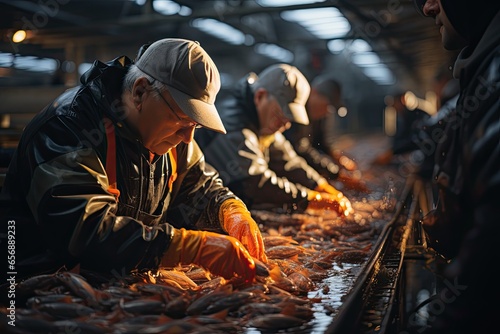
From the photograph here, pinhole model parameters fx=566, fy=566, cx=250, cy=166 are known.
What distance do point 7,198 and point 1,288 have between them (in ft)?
1.45

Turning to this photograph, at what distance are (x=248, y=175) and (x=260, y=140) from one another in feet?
1.96

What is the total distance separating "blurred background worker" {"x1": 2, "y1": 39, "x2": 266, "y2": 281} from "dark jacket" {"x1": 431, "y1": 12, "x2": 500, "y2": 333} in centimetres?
101

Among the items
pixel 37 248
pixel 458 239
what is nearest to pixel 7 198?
pixel 37 248

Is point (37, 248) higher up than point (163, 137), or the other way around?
point (163, 137)

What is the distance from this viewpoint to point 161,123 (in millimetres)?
2984

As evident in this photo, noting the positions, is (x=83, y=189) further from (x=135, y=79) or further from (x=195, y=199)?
(x=195, y=199)

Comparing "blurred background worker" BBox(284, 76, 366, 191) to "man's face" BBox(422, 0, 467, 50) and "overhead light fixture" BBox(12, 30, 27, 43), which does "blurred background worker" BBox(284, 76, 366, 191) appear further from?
"man's face" BBox(422, 0, 467, 50)

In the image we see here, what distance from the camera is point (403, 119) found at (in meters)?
10.3

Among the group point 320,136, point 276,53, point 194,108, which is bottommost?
point 320,136

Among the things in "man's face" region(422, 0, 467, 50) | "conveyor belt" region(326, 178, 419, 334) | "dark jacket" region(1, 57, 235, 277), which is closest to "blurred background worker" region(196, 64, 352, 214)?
"conveyor belt" region(326, 178, 419, 334)

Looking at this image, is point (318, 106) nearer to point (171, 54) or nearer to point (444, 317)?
point (171, 54)

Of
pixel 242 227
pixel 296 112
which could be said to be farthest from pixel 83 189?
pixel 296 112

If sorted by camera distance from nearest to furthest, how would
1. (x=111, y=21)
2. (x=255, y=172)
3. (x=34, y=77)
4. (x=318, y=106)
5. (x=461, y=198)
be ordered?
(x=461, y=198) < (x=255, y=172) < (x=111, y=21) < (x=318, y=106) < (x=34, y=77)

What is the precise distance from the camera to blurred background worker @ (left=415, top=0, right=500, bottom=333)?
2.11m
